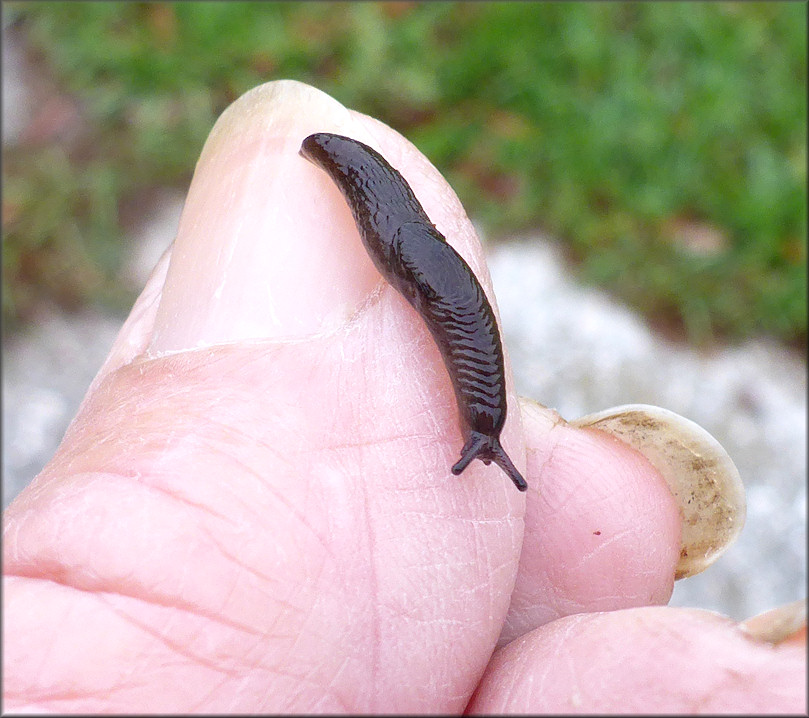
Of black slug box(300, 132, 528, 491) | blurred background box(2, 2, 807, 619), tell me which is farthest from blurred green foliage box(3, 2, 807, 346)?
black slug box(300, 132, 528, 491)

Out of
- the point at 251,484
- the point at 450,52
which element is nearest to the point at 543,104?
the point at 450,52

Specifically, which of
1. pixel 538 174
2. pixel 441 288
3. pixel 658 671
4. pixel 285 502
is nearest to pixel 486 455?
pixel 441 288

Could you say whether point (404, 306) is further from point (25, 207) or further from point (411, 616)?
point (25, 207)

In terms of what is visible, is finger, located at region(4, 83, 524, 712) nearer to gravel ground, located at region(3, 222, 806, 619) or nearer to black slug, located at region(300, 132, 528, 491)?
black slug, located at region(300, 132, 528, 491)

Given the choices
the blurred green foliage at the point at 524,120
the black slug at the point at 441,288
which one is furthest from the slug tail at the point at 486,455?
the blurred green foliage at the point at 524,120

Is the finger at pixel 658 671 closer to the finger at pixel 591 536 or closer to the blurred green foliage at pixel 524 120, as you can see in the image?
the finger at pixel 591 536

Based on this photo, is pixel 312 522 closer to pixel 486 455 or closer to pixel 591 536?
pixel 486 455
